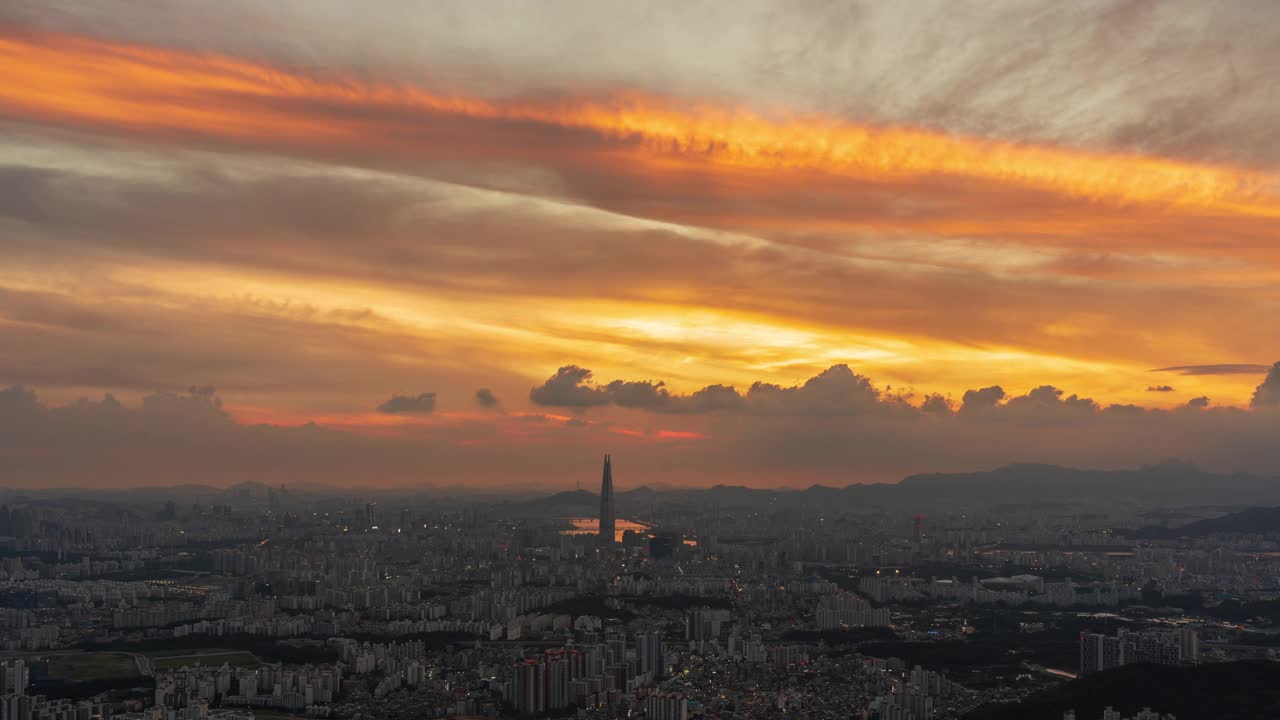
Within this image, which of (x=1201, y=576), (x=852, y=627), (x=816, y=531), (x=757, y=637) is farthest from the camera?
(x=816, y=531)

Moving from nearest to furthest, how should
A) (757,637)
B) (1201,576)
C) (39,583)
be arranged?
(757,637) < (39,583) < (1201,576)

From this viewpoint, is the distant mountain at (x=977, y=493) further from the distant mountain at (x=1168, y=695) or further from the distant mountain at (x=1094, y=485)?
the distant mountain at (x=1168, y=695)

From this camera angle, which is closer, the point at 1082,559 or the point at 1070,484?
the point at 1082,559

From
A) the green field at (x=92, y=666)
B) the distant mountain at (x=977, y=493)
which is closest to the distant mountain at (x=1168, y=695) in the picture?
the green field at (x=92, y=666)

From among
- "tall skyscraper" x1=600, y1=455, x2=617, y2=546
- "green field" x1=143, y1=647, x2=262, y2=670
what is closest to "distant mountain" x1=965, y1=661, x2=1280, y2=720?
"green field" x1=143, y1=647, x2=262, y2=670

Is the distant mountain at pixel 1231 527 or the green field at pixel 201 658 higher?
the distant mountain at pixel 1231 527

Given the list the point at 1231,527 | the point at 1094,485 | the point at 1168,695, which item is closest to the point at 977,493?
the point at 1094,485

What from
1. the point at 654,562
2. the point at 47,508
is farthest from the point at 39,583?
the point at 47,508

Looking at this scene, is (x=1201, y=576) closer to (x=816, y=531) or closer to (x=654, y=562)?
(x=654, y=562)

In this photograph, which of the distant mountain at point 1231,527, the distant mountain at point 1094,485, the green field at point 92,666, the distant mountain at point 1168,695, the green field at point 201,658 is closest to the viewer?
the distant mountain at point 1168,695
